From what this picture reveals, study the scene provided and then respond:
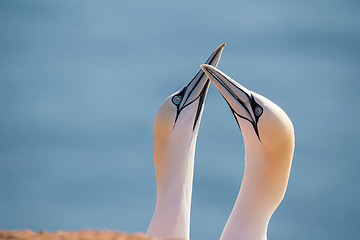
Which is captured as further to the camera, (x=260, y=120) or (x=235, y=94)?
(x=235, y=94)

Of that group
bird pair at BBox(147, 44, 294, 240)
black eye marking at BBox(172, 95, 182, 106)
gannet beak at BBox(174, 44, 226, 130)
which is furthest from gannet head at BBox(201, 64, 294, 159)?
black eye marking at BBox(172, 95, 182, 106)

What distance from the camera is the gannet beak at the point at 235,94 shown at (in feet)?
41.9

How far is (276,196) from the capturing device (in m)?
12.4

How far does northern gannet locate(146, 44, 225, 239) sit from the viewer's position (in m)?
12.9

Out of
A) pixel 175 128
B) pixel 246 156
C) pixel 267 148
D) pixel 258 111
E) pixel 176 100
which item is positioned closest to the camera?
pixel 267 148

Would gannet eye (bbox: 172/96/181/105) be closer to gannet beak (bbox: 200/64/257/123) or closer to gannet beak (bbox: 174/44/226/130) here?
gannet beak (bbox: 174/44/226/130)

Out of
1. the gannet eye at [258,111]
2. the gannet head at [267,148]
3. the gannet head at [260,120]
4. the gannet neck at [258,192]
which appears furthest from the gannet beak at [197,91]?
the gannet neck at [258,192]

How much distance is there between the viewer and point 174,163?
43.4ft

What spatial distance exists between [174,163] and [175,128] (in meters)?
0.57

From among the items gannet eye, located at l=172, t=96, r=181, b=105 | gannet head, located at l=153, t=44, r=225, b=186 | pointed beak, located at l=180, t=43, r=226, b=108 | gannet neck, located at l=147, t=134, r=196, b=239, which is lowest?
gannet neck, located at l=147, t=134, r=196, b=239

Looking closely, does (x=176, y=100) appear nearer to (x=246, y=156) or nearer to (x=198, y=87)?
(x=198, y=87)

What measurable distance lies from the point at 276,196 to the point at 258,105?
139 cm

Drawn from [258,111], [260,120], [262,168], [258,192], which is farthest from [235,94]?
[258,192]

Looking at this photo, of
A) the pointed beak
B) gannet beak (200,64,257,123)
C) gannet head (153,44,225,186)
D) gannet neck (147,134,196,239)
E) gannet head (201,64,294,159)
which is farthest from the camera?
the pointed beak
